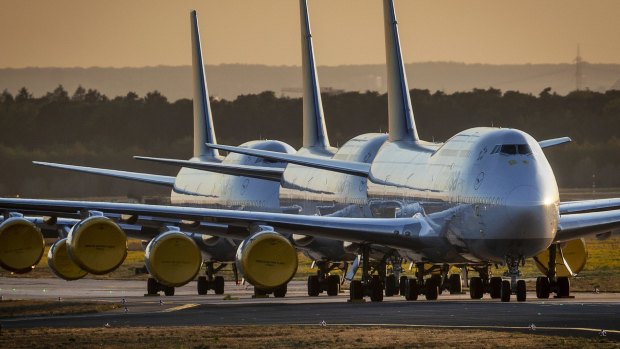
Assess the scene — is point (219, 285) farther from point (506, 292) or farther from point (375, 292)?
point (506, 292)

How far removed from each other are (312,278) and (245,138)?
47.9 metres

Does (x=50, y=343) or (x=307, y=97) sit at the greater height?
(x=307, y=97)

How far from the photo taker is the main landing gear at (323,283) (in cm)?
4738

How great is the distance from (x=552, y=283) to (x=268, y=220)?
25.8ft

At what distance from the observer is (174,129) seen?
99.4 metres

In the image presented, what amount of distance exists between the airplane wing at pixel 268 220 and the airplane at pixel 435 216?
2 centimetres

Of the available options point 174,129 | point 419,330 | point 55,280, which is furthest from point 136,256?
point 419,330

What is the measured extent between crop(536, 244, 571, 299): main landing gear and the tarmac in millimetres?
335

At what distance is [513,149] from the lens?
121 ft

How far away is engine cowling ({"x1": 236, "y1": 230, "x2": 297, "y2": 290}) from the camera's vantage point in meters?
35.9

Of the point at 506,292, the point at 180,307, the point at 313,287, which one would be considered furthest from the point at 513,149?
the point at 313,287

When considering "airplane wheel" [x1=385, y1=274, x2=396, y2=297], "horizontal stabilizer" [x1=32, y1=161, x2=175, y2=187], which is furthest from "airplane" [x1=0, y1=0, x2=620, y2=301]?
"horizontal stabilizer" [x1=32, y1=161, x2=175, y2=187]

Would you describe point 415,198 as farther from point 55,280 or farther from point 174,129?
point 174,129

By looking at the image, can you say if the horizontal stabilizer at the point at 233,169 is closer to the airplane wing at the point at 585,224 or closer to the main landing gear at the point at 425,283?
the main landing gear at the point at 425,283
